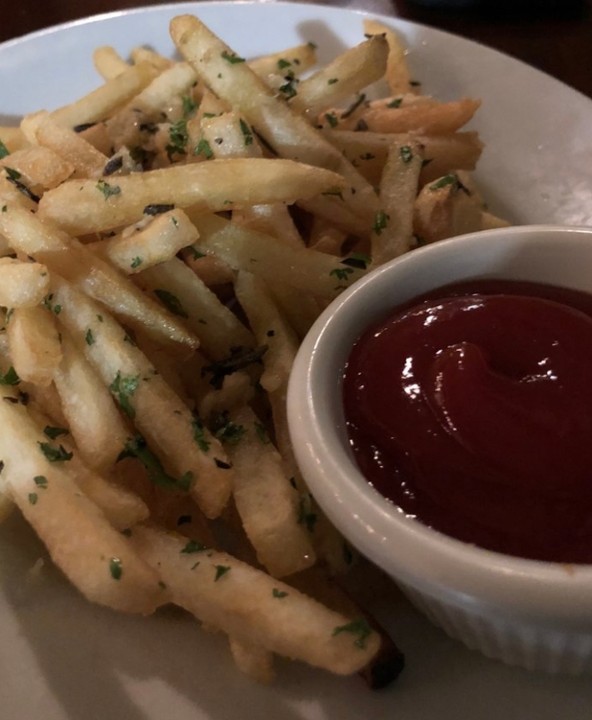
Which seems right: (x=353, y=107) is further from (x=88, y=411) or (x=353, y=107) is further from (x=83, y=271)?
(x=88, y=411)

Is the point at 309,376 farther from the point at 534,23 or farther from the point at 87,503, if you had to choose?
the point at 534,23

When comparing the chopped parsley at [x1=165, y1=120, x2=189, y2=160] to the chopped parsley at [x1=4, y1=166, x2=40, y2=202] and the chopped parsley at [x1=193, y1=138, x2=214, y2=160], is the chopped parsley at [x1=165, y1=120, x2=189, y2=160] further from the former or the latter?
the chopped parsley at [x1=4, y1=166, x2=40, y2=202]

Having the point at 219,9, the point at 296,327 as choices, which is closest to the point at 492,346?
the point at 296,327

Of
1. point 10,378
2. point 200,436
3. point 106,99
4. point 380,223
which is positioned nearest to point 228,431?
point 200,436

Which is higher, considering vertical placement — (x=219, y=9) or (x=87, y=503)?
(x=219, y=9)

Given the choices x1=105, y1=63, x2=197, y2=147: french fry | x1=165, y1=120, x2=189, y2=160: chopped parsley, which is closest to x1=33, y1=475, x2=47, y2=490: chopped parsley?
x1=165, y1=120, x2=189, y2=160: chopped parsley

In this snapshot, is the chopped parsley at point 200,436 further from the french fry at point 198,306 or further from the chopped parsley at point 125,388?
the french fry at point 198,306

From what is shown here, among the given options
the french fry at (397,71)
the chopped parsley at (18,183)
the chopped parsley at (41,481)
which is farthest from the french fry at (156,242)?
the french fry at (397,71)
